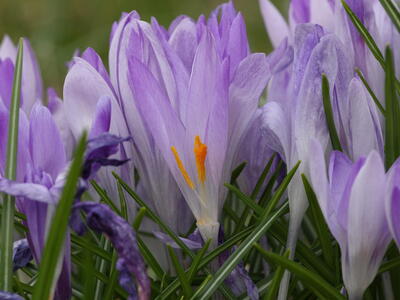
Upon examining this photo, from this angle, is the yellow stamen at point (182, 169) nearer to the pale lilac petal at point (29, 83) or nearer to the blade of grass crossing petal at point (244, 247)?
the blade of grass crossing petal at point (244, 247)

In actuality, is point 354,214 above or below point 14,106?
below

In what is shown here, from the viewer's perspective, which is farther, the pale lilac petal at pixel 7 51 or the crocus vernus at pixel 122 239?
the pale lilac petal at pixel 7 51

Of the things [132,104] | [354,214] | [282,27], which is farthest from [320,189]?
[282,27]

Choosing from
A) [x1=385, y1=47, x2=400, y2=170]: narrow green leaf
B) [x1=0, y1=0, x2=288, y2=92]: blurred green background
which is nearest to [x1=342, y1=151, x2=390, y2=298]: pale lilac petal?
[x1=385, y1=47, x2=400, y2=170]: narrow green leaf

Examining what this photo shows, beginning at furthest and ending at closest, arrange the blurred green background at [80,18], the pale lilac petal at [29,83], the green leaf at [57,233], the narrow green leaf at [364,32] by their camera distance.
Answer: the blurred green background at [80,18]
the pale lilac petal at [29,83]
the narrow green leaf at [364,32]
the green leaf at [57,233]

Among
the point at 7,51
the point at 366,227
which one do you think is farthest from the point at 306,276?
the point at 7,51

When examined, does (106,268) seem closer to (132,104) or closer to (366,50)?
(132,104)

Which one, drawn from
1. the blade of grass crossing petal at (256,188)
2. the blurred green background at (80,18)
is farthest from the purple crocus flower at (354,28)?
the blurred green background at (80,18)

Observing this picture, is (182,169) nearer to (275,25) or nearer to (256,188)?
(256,188)
